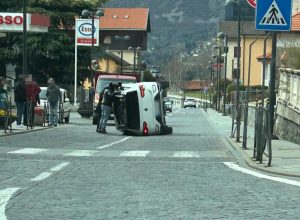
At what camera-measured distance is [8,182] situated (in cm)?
1182

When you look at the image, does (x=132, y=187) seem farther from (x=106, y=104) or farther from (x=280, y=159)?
(x=106, y=104)

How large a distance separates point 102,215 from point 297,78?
15.3 m

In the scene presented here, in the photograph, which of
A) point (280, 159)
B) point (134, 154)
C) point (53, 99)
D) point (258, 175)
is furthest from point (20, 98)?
point (258, 175)

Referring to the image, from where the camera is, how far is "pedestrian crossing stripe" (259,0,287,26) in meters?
15.6

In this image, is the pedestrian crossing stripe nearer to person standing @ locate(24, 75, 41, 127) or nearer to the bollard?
the bollard

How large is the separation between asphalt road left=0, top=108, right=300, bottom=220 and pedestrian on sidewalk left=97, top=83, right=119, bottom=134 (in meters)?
7.41

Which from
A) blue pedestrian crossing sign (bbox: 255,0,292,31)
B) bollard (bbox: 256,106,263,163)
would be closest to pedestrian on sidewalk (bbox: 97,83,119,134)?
bollard (bbox: 256,106,263,163)

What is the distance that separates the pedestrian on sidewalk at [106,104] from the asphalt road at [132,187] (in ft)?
24.3

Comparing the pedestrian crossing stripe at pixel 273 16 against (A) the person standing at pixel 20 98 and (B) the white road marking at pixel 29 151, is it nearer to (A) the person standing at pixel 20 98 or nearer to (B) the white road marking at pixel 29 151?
(B) the white road marking at pixel 29 151

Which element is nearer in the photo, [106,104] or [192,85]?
[106,104]

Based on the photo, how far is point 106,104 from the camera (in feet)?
86.9

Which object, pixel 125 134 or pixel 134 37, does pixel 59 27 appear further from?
pixel 134 37

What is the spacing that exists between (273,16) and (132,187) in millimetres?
6096

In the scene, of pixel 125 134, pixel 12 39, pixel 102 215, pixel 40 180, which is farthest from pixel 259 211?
pixel 12 39
